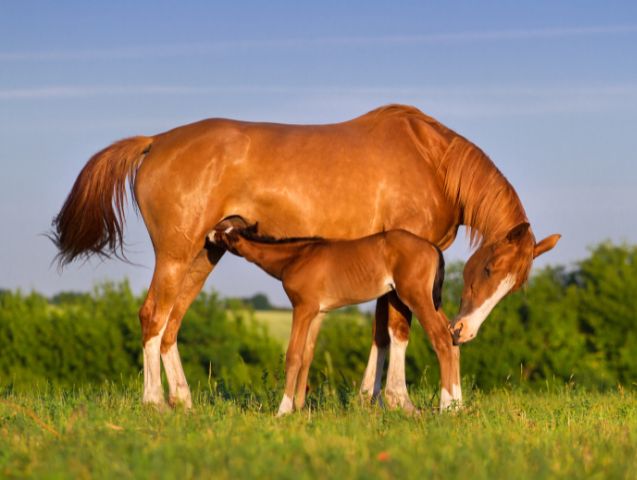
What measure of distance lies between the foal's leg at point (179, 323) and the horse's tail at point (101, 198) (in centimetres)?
81

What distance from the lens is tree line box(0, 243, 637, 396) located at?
2173 cm

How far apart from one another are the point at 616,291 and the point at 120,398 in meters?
16.3

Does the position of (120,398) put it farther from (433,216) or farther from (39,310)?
(39,310)

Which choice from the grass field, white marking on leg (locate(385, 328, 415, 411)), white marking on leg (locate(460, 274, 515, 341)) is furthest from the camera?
white marking on leg (locate(385, 328, 415, 411))

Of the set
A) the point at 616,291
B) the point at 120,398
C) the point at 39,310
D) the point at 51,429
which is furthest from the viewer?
the point at 39,310

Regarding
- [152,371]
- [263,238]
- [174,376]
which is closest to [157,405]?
[152,371]

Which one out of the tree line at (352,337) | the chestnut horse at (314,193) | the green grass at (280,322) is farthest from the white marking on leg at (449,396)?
the green grass at (280,322)

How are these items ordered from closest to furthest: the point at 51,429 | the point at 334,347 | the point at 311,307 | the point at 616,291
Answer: the point at 51,429
the point at 311,307
the point at 616,291
the point at 334,347

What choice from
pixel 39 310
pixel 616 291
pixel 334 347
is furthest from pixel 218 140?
pixel 39 310

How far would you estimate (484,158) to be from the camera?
8750mm

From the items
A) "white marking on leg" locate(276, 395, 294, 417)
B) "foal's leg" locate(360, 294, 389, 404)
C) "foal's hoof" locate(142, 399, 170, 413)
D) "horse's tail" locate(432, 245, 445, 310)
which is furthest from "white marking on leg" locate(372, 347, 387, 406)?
"foal's hoof" locate(142, 399, 170, 413)

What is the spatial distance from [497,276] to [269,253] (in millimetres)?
2006

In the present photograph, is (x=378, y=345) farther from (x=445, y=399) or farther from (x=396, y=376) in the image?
(x=445, y=399)

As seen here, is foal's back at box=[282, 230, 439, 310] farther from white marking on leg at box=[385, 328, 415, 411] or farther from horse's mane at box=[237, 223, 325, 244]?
white marking on leg at box=[385, 328, 415, 411]
